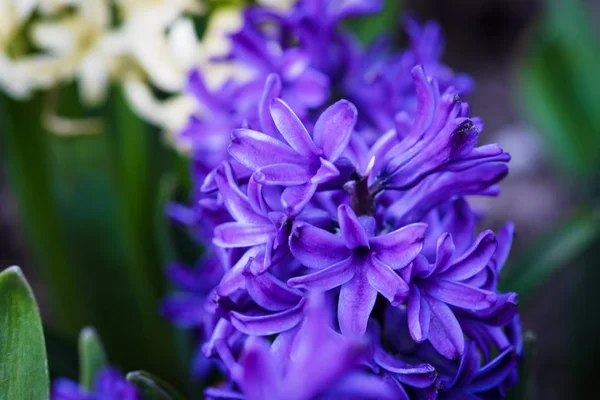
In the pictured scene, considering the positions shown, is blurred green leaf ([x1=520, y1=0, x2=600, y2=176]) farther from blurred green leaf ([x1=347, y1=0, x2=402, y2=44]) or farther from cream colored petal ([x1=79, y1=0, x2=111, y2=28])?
cream colored petal ([x1=79, y1=0, x2=111, y2=28])

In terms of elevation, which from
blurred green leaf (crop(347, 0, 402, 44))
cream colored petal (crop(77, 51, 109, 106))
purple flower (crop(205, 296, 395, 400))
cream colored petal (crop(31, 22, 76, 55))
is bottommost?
purple flower (crop(205, 296, 395, 400))

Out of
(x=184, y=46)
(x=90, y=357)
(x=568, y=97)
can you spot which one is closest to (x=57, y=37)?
(x=184, y=46)

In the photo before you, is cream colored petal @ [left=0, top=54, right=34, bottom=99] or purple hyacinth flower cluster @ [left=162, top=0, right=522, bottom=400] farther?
cream colored petal @ [left=0, top=54, right=34, bottom=99]

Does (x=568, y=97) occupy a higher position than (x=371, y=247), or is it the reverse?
→ (x=568, y=97)

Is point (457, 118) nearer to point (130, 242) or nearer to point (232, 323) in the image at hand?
point (232, 323)

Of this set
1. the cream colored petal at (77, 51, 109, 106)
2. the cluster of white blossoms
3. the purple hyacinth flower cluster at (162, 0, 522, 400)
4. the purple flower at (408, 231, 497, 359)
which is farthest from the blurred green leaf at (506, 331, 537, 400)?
the cream colored petal at (77, 51, 109, 106)

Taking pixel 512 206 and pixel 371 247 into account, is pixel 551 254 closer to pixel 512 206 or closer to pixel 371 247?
pixel 371 247
